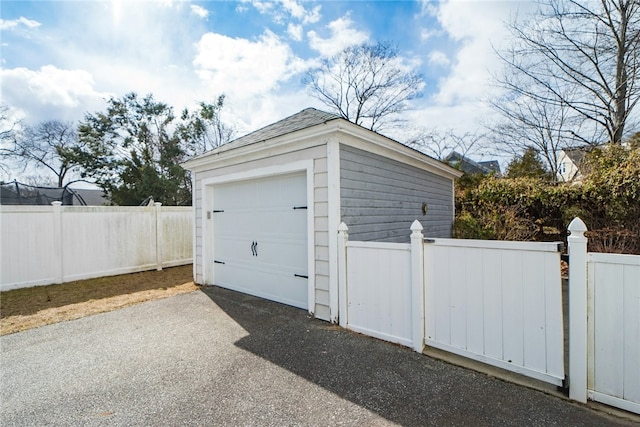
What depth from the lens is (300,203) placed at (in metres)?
4.38

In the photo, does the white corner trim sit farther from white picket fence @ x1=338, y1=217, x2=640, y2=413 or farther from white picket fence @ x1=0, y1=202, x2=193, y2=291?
white picket fence @ x1=0, y1=202, x2=193, y2=291

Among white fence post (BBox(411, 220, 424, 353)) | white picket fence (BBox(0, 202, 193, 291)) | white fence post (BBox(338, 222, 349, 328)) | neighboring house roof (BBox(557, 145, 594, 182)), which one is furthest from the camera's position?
neighboring house roof (BBox(557, 145, 594, 182))

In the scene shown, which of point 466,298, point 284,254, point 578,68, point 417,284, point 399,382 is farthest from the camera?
point 578,68

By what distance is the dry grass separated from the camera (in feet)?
13.9

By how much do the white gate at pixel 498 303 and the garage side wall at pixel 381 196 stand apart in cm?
135

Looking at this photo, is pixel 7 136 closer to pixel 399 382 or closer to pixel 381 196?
pixel 381 196

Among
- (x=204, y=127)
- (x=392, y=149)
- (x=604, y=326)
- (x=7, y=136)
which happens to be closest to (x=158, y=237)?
(x=392, y=149)

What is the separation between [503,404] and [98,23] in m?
8.17

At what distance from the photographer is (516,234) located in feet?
26.3

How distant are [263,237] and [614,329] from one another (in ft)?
14.1

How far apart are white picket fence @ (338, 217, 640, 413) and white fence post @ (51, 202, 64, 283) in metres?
6.30

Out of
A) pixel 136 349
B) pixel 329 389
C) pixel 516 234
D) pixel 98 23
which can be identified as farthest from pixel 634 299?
pixel 98 23

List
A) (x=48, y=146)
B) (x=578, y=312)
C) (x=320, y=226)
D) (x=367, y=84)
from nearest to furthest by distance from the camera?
(x=578, y=312) < (x=320, y=226) < (x=367, y=84) < (x=48, y=146)

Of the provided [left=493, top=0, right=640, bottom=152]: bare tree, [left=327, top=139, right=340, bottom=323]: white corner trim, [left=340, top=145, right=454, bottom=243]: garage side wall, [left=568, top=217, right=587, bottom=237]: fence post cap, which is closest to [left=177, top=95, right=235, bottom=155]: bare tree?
[left=340, top=145, right=454, bottom=243]: garage side wall
